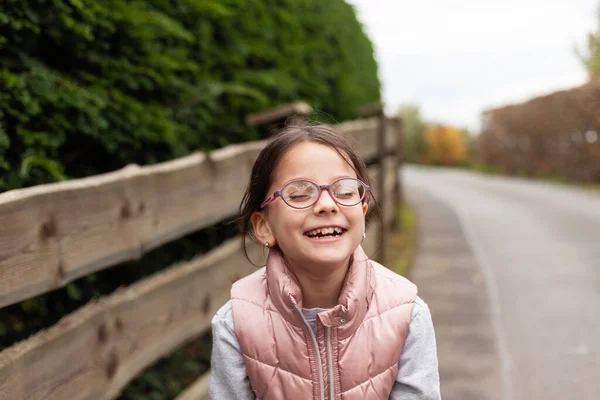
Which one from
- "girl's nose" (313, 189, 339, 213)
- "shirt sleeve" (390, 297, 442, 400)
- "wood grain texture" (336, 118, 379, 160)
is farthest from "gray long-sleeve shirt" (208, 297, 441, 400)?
"wood grain texture" (336, 118, 379, 160)

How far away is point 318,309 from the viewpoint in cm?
218

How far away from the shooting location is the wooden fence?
2.11 meters

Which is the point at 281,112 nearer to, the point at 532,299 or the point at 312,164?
the point at 312,164

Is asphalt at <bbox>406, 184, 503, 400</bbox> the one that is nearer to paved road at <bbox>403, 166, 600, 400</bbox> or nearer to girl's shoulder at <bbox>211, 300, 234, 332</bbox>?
paved road at <bbox>403, 166, 600, 400</bbox>

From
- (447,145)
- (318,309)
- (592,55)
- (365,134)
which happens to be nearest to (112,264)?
(318,309)

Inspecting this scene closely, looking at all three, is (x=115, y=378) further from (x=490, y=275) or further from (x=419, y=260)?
(x=419, y=260)

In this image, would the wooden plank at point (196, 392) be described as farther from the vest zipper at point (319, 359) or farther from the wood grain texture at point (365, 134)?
the wood grain texture at point (365, 134)

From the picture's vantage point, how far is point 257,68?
500 centimetres

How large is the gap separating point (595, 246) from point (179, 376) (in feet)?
24.7

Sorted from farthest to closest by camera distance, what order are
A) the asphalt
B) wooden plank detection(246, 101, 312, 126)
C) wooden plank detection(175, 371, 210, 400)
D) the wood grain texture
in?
the wood grain texture, the asphalt, wooden plank detection(246, 101, 312, 126), wooden plank detection(175, 371, 210, 400)

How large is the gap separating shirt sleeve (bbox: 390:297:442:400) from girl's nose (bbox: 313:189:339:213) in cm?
44

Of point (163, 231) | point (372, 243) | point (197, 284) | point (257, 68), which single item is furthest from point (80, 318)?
point (372, 243)

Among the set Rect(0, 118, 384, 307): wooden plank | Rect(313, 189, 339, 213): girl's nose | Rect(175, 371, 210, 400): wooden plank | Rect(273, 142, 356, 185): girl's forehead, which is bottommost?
Rect(175, 371, 210, 400): wooden plank

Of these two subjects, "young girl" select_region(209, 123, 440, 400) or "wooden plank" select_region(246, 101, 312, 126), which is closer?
"young girl" select_region(209, 123, 440, 400)
